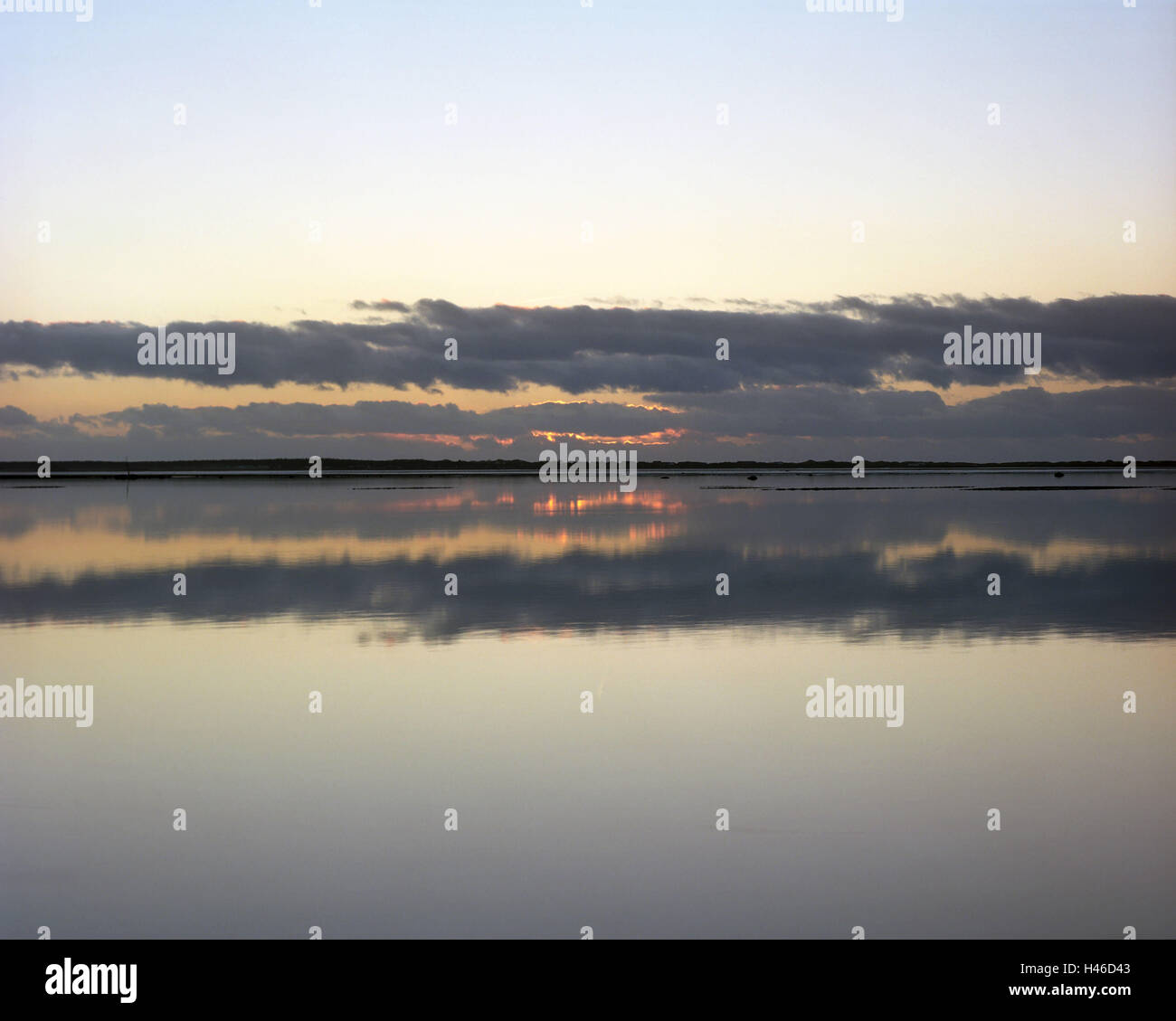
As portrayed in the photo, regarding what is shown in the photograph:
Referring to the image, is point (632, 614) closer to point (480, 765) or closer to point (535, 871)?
point (480, 765)

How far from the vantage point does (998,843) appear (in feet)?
31.0

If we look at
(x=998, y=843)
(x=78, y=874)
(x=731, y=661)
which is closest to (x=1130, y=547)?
(x=731, y=661)

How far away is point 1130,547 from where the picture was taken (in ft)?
109

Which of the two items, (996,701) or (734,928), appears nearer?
(734,928)

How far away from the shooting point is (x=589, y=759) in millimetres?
11758

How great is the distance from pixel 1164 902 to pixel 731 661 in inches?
324

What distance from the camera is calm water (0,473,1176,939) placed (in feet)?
27.6

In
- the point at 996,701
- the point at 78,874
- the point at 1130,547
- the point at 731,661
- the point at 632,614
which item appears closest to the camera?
the point at 78,874

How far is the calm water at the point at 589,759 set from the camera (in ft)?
27.6
